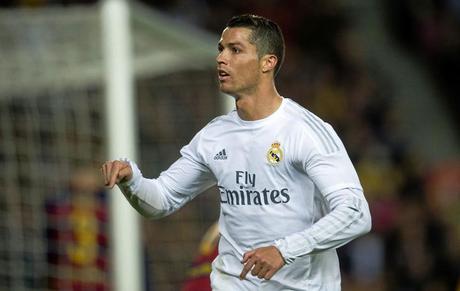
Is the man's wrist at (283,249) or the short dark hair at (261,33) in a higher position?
the short dark hair at (261,33)

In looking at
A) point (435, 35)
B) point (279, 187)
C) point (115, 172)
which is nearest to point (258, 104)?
point (279, 187)

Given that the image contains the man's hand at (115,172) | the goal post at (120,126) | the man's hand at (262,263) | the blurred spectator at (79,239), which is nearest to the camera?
the man's hand at (262,263)

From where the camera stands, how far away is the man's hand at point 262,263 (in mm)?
4648

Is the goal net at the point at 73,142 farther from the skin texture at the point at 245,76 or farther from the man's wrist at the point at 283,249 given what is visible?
the man's wrist at the point at 283,249

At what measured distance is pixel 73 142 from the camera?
948cm

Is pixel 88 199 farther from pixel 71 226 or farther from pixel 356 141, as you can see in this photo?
pixel 356 141

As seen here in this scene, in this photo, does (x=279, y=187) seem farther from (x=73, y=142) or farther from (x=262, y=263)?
(x=73, y=142)

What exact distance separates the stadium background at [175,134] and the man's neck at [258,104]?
310cm

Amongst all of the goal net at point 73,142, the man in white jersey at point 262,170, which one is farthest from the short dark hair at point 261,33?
the goal net at point 73,142

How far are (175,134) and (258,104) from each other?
16.3 ft

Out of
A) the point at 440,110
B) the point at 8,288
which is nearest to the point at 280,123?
the point at 8,288

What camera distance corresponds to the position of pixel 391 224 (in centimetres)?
1089

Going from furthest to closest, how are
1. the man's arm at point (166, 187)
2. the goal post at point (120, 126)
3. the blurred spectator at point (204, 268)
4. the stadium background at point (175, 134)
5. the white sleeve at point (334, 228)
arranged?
1. the stadium background at point (175, 134)
2. the goal post at point (120, 126)
3. the blurred spectator at point (204, 268)
4. the man's arm at point (166, 187)
5. the white sleeve at point (334, 228)

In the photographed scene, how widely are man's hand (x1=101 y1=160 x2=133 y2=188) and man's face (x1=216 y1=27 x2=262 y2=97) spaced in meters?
0.49
